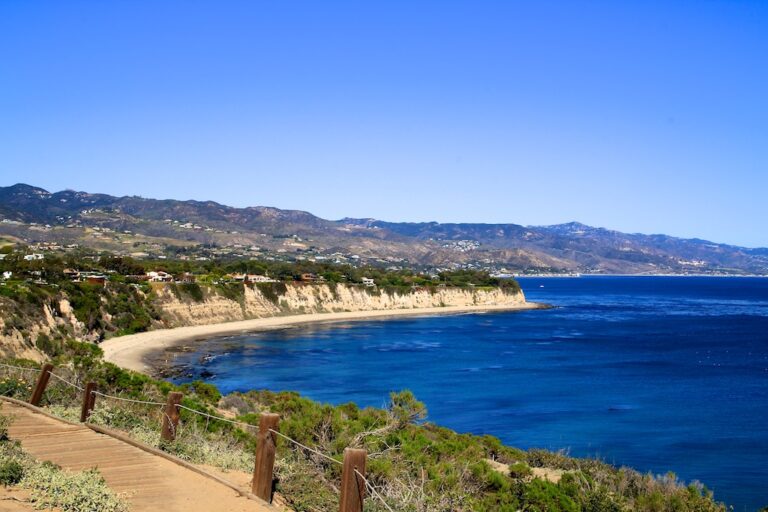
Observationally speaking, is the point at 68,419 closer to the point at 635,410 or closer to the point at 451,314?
the point at 635,410

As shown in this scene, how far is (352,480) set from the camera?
694cm

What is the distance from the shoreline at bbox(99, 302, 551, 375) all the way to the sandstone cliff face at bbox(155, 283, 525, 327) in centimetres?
126

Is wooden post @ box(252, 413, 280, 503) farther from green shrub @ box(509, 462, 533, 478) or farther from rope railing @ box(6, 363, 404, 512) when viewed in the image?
green shrub @ box(509, 462, 533, 478)

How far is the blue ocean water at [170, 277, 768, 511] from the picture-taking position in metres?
27.0

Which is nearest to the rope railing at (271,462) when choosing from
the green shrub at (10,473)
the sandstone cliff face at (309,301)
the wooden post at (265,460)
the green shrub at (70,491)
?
the wooden post at (265,460)

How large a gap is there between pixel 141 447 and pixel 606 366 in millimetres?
46987

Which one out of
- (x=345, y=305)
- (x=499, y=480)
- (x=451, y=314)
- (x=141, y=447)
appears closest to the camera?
(x=141, y=447)

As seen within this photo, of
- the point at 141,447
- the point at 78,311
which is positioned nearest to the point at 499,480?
the point at 141,447

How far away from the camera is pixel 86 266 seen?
252 feet

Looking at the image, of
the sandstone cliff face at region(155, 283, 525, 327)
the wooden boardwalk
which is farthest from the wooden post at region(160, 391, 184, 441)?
the sandstone cliff face at region(155, 283, 525, 327)

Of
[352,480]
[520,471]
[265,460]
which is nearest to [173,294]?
[520,471]

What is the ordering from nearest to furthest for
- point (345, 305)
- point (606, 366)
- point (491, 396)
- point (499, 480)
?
point (499, 480)
point (491, 396)
point (606, 366)
point (345, 305)

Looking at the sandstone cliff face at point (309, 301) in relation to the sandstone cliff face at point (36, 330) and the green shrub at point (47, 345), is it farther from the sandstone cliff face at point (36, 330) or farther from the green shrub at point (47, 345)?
the green shrub at point (47, 345)

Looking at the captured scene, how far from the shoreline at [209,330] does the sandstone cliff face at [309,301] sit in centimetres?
126
